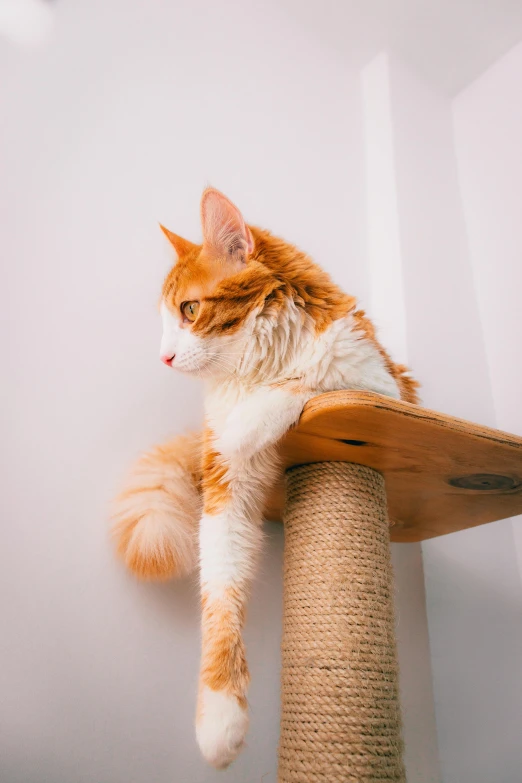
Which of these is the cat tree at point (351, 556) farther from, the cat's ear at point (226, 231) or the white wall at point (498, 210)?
the white wall at point (498, 210)

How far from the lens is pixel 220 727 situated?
67 centimetres

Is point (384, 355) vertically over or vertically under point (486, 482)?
over

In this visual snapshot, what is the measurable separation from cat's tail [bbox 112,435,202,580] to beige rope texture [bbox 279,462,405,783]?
17 cm

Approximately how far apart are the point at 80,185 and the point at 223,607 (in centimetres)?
89

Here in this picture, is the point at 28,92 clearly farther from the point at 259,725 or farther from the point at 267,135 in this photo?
the point at 259,725

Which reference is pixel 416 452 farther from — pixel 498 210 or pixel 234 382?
pixel 498 210

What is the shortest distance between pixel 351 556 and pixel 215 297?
0.44 meters

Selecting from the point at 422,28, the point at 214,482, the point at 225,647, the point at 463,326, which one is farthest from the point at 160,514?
the point at 422,28

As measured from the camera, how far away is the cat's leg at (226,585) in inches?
26.6

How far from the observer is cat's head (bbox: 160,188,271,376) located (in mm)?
833

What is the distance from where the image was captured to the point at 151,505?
0.85 m

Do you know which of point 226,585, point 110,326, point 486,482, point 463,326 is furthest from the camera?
point 463,326

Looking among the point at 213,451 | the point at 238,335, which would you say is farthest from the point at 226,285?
the point at 213,451

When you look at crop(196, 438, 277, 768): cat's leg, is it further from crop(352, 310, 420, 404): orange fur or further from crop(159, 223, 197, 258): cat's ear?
crop(159, 223, 197, 258): cat's ear
